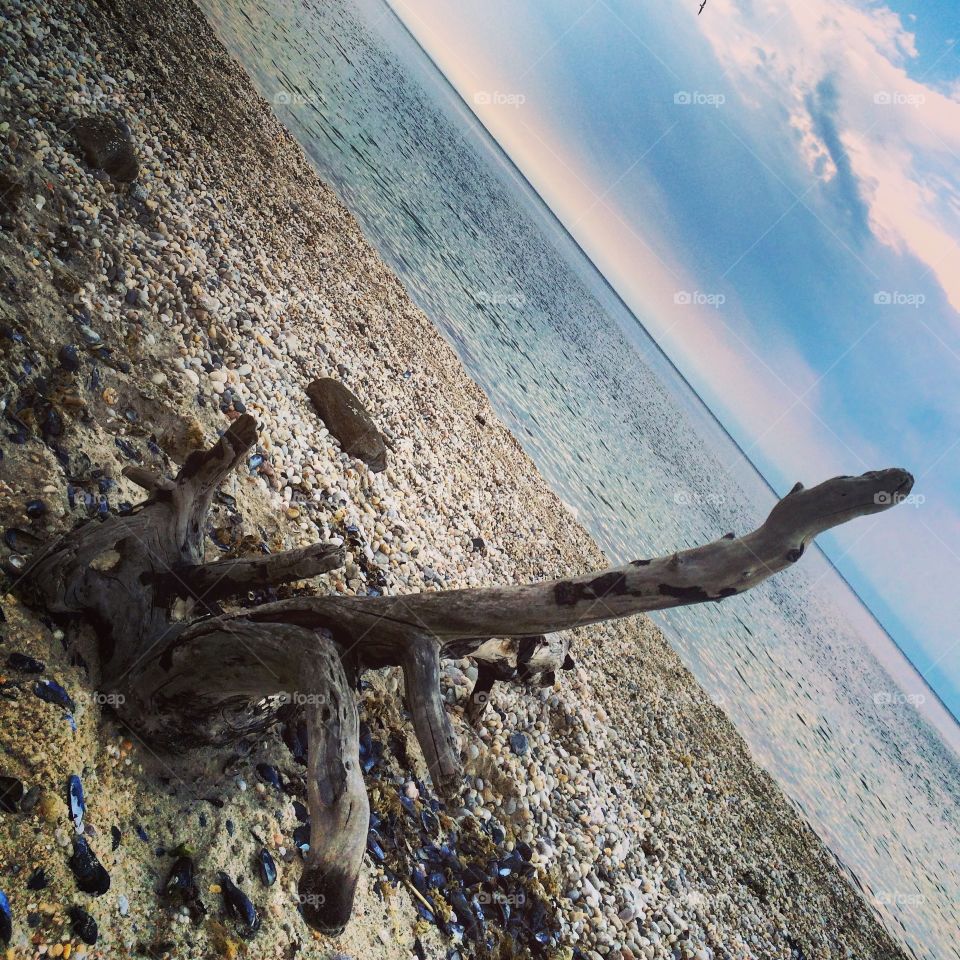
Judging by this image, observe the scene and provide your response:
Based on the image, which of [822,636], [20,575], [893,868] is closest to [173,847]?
[20,575]

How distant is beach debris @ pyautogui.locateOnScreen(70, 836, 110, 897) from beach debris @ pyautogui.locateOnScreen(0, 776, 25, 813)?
335 millimetres

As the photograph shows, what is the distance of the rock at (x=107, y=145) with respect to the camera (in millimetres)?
7418

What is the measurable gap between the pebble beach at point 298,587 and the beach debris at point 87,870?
0.12ft

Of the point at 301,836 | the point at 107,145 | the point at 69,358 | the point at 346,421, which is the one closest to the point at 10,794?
the point at 301,836

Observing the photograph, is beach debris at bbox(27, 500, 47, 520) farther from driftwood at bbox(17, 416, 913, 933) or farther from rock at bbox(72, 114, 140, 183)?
rock at bbox(72, 114, 140, 183)

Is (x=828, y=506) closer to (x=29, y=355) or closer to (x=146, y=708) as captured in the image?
(x=146, y=708)

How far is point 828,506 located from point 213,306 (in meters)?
6.92

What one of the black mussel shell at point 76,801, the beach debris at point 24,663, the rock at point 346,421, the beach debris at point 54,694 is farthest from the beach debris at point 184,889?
the rock at point 346,421

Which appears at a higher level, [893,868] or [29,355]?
[29,355]

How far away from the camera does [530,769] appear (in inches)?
261

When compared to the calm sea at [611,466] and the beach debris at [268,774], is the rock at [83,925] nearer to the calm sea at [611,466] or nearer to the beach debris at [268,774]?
the beach debris at [268,774]

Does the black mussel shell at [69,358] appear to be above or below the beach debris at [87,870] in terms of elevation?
above

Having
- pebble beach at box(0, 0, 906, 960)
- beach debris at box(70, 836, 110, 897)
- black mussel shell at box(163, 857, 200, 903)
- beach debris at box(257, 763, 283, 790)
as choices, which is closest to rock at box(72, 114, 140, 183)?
pebble beach at box(0, 0, 906, 960)

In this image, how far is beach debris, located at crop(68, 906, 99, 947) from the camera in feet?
9.75
